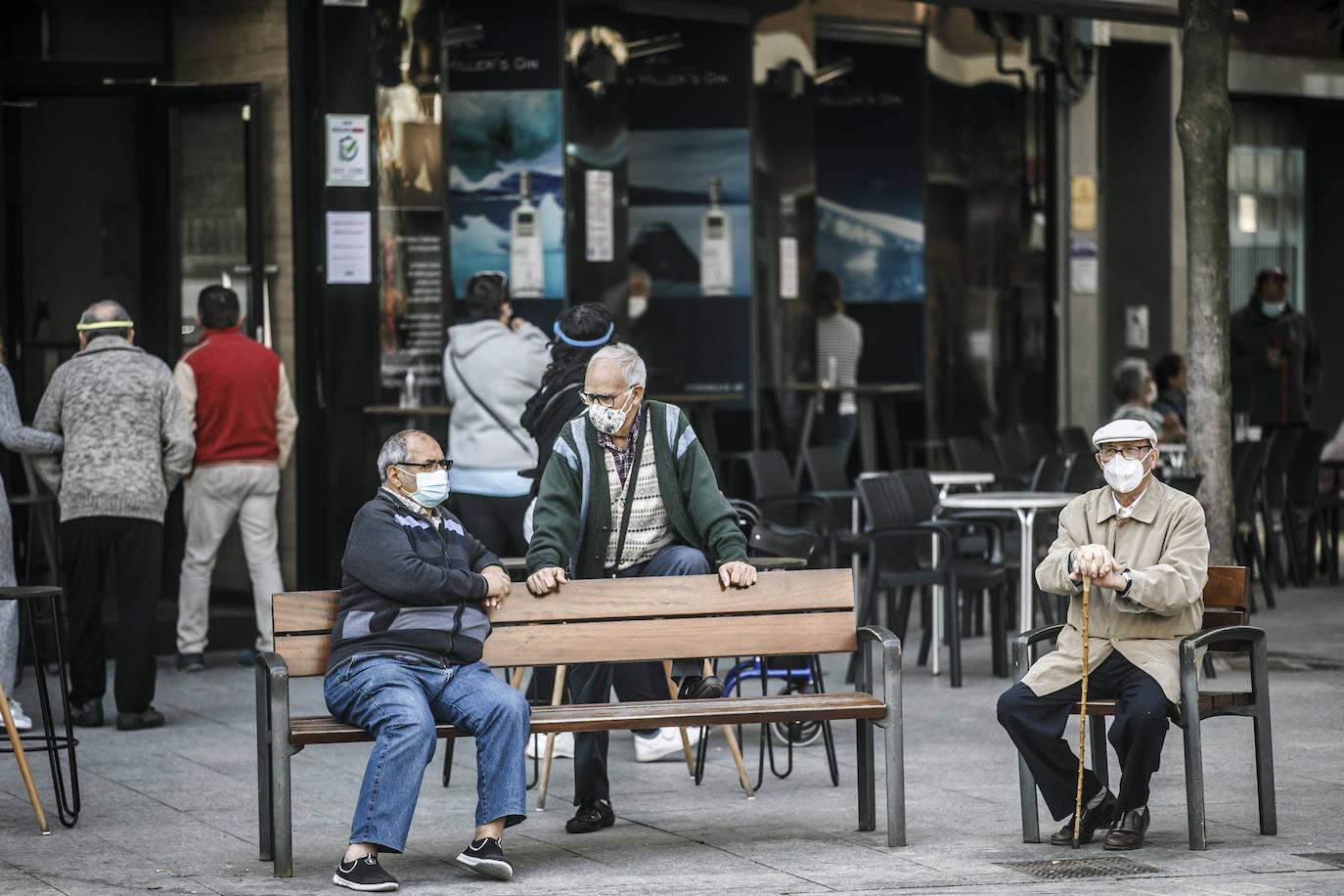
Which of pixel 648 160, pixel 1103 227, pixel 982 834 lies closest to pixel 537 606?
pixel 982 834

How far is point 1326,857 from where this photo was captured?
19.9 feet

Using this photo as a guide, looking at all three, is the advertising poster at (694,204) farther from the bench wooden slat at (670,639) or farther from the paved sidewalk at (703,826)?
the bench wooden slat at (670,639)

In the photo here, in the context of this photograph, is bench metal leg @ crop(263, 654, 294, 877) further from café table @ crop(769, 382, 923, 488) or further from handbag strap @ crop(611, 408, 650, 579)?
café table @ crop(769, 382, 923, 488)

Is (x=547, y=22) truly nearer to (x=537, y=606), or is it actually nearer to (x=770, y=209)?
(x=770, y=209)

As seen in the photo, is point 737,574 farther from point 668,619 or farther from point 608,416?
point 608,416

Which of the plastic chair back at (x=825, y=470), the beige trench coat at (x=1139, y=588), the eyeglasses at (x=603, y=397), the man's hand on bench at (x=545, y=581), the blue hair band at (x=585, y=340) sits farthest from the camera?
the plastic chair back at (x=825, y=470)

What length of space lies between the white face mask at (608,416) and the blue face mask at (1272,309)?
9.94 metres

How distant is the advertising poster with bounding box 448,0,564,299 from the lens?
1207cm

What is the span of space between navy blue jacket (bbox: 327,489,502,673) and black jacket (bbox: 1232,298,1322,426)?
10.5m

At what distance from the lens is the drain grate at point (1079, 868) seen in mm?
5895

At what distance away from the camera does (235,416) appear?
1030cm

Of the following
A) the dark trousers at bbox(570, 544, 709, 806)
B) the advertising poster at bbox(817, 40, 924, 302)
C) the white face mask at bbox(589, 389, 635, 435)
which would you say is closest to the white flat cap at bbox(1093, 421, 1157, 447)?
the dark trousers at bbox(570, 544, 709, 806)

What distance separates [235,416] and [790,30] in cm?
591

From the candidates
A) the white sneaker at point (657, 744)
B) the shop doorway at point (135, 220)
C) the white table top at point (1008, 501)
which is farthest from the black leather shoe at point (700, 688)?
the shop doorway at point (135, 220)
